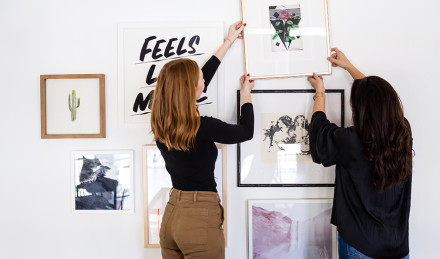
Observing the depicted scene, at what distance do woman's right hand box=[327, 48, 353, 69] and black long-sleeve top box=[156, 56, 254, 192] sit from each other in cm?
57

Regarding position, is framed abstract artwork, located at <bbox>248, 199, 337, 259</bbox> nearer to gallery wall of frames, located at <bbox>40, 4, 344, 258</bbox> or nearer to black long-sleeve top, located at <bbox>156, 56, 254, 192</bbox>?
gallery wall of frames, located at <bbox>40, 4, 344, 258</bbox>

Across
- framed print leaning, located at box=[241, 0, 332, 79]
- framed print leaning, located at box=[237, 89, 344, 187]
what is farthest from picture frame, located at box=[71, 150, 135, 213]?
framed print leaning, located at box=[241, 0, 332, 79]

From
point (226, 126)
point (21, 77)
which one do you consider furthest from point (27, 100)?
point (226, 126)

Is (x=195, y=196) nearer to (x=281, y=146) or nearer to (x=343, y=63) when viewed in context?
(x=281, y=146)

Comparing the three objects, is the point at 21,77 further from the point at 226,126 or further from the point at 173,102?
the point at 226,126

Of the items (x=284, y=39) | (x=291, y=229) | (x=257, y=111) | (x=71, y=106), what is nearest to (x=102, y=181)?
(x=71, y=106)

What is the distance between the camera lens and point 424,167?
4.96 ft

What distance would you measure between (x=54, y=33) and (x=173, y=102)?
88 centimetres

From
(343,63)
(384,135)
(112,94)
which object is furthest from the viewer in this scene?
(112,94)

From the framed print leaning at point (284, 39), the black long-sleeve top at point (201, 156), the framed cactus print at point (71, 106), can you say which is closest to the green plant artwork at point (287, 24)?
the framed print leaning at point (284, 39)

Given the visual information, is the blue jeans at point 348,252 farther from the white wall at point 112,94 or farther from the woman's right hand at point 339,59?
the woman's right hand at point 339,59

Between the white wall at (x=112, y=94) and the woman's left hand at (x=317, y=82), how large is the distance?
0.14 feet

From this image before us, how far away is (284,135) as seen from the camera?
1515 millimetres

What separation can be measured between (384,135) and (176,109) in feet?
2.54
